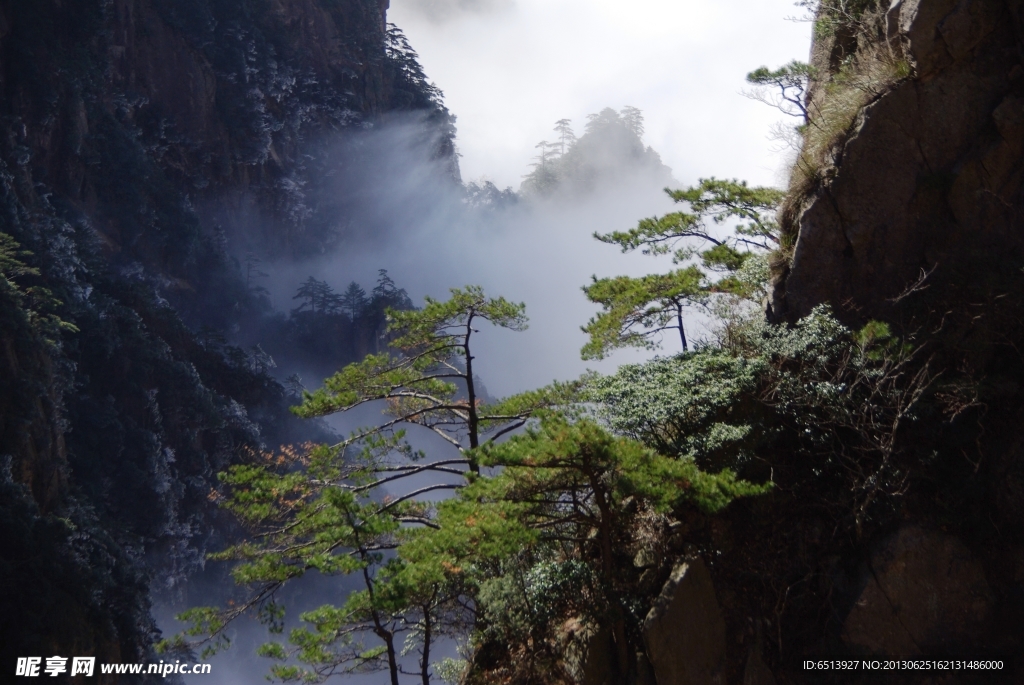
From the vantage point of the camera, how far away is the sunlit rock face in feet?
28.7

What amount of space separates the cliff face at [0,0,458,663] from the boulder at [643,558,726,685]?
40.3 ft

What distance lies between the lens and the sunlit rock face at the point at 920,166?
28.7 feet

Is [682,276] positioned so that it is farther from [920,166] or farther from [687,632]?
[687,632]

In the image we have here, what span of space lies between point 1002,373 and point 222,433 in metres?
25.6

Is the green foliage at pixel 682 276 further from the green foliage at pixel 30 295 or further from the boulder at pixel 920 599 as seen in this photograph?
the green foliage at pixel 30 295

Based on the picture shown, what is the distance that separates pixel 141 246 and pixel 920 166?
101 ft

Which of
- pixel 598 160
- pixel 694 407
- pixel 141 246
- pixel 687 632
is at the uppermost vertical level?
pixel 598 160

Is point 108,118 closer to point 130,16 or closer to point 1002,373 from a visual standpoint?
point 130,16

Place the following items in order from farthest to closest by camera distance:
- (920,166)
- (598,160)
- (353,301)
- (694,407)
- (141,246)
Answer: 1. (598,160)
2. (353,301)
3. (141,246)
4. (920,166)
5. (694,407)

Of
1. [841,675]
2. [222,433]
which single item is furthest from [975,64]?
[222,433]

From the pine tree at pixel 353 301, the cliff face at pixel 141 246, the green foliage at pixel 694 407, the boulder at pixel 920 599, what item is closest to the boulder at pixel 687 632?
the green foliage at pixel 694 407

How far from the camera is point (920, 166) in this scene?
909 centimetres

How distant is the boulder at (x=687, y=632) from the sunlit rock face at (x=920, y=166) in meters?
3.60

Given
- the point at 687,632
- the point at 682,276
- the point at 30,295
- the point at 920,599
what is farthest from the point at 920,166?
the point at 30,295
